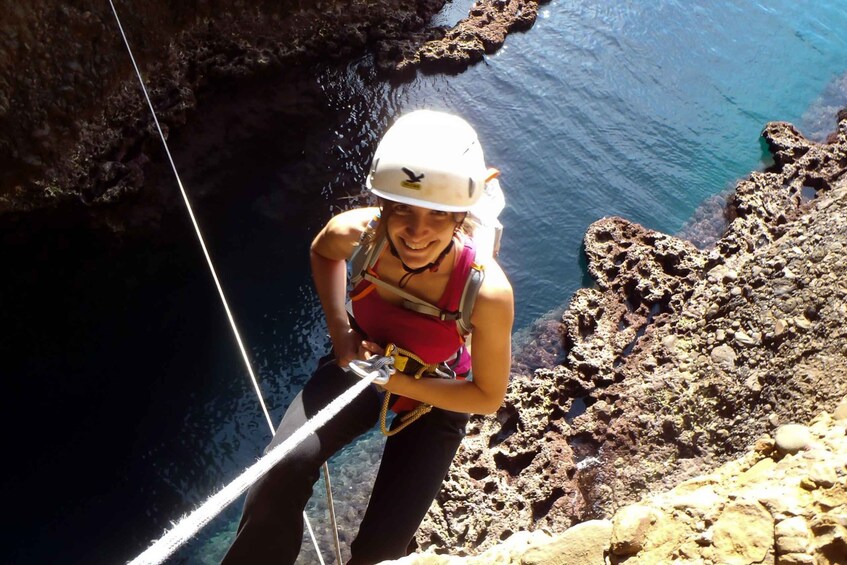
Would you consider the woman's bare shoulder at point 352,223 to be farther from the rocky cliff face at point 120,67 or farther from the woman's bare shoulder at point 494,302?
the rocky cliff face at point 120,67

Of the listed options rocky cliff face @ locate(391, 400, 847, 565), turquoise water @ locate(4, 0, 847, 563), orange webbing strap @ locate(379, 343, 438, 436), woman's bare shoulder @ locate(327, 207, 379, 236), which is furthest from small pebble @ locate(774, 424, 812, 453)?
turquoise water @ locate(4, 0, 847, 563)

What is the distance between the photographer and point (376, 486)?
305 cm

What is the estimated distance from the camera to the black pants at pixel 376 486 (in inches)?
114

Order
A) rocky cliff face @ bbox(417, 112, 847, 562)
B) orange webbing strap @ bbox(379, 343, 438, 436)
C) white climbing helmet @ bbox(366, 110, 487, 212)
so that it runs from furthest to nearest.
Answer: rocky cliff face @ bbox(417, 112, 847, 562), orange webbing strap @ bbox(379, 343, 438, 436), white climbing helmet @ bbox(366, 110, 487, 212)

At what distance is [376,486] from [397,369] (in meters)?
0.63

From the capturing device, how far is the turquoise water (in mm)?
5371

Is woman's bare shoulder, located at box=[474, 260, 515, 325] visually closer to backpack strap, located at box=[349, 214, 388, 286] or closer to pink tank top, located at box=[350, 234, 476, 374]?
pink tank top, located at box=[350, 234, 476, 374]

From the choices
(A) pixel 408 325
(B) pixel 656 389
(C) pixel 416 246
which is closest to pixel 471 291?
(C) pixel 416 246

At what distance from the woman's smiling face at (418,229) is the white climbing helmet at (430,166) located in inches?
2.7

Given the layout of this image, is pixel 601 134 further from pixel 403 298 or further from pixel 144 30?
pixel 403 298

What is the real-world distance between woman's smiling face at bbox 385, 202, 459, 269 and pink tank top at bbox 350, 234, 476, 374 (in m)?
0.19

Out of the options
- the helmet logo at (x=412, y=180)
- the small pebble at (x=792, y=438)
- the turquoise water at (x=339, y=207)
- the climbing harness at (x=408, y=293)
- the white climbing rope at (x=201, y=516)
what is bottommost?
the turquoise water at (x=339, y=207)

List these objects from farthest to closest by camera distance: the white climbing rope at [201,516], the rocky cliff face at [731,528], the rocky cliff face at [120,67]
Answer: the rocky cliff face at [120,67]
the rocky cliff face at [731,528]
the white climbing rope at [201,516]

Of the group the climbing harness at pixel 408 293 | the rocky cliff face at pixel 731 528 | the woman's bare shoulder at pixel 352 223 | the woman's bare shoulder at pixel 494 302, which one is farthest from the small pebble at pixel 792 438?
the woman's bare shoulder at pixel 352 223
